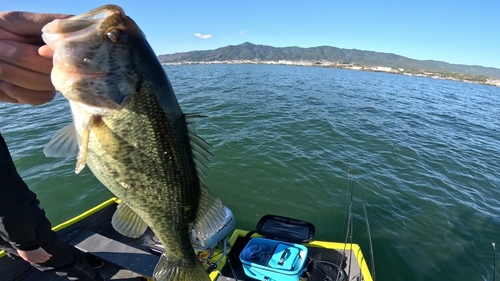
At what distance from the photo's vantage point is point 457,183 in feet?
37.4

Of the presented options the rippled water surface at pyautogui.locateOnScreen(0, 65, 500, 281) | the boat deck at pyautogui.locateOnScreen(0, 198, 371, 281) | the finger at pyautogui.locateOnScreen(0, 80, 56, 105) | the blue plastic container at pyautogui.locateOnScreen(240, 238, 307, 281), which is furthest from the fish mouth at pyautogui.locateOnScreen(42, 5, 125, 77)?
the rippled water surface at pyautogui.locateOnScreen(0, 65, 500, 281)

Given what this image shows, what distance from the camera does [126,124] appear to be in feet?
5.64

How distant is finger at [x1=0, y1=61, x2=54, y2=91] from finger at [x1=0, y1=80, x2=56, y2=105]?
0.07 metres

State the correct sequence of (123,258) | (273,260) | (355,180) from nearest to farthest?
(123,258) < (273,260) < (355,180)

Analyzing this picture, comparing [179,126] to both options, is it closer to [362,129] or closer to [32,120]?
[362,129]

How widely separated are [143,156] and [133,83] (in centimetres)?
51

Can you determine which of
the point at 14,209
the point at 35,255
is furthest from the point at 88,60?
the point at 35,255

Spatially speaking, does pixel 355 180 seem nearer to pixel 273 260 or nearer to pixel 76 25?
pixel 273 260

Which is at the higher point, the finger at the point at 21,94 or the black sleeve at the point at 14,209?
the finger at the point at 21,94

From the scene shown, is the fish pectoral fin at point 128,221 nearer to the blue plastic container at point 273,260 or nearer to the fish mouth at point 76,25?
the fish mouth at point 76,25

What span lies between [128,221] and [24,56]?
1.45 m

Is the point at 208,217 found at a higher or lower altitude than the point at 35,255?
higher

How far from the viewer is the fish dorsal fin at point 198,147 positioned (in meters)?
2.02

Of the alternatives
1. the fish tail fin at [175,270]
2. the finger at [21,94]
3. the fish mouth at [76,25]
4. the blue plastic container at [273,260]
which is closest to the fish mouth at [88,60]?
the fish mouth at [76,25]
